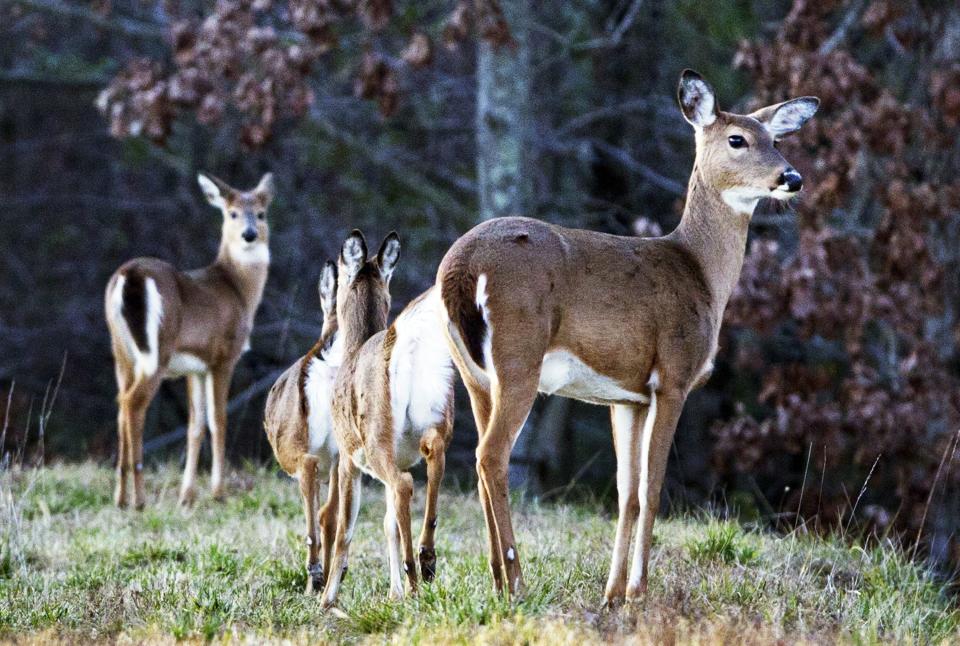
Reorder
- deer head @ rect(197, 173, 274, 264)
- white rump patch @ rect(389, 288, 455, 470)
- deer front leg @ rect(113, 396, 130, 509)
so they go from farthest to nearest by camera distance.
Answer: deer head @ rect(197, 173, 274, 264) < deer front leg @ rect(113, 396, 130, 509) < white rump patch @ rect(389, 288, 455, 470)

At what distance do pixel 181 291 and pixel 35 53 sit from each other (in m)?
7.25

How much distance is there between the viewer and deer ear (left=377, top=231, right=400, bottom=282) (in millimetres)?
6576

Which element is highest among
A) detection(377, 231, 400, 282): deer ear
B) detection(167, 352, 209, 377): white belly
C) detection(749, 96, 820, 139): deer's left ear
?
detection(749, 96, 820, 139): deer's left ear

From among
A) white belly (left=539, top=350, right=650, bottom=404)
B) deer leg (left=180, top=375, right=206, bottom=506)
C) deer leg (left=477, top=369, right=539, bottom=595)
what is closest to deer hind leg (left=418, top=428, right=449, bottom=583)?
deer leg (left=477, top=369, right=539, bottom=595)

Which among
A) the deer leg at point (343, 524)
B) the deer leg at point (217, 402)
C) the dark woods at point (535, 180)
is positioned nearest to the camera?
the deer leg at point (343, 524)

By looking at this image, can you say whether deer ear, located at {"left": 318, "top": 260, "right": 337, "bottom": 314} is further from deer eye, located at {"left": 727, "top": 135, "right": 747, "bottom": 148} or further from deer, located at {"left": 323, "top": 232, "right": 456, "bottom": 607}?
deer eye, located at {"left": 727, "top": 135, "right": 747, "bottom": 148}

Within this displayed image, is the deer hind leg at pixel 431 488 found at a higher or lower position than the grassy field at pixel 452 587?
higher

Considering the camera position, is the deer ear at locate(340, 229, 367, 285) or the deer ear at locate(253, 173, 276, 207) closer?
the deer ear at locate(340, 229, 367, 285)

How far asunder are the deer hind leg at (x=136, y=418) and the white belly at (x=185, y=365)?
1.03 ft

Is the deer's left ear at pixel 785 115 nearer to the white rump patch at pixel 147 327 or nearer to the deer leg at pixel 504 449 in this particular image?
the deer leg at pixel 504 449


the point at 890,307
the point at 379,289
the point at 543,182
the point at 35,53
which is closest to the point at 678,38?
the point at 543,182

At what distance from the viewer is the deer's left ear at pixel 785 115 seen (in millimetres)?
6875

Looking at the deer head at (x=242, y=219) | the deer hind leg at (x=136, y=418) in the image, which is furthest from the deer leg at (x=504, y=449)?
the deer head at (x=242, y=219)

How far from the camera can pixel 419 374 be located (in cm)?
587
